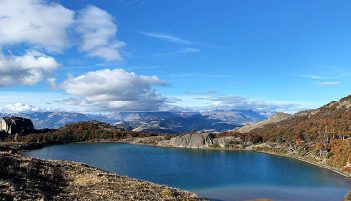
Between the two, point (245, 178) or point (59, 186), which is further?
point (245, 178)

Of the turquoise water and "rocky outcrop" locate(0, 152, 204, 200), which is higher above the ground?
"rocky outcrop" locate(0, 152, 204, 200)

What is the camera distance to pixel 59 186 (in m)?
38.1

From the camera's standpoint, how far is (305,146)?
630 ft

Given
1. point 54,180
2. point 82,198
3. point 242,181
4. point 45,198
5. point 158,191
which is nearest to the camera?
point 45,198

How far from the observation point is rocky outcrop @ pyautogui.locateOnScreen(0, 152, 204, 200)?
30.8 meters

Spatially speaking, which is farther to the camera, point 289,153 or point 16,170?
point 289,153

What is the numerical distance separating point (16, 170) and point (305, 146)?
174024mm

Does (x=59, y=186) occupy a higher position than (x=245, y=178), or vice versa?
(x=59, y=186)

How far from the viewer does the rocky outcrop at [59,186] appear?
101ft

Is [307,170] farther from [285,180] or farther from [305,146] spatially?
[305,146]

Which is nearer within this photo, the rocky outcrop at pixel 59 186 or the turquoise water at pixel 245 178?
the rocky outcrop at pixel 59 186

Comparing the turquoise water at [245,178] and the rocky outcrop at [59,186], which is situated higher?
the rocky outcrop at [59,186]

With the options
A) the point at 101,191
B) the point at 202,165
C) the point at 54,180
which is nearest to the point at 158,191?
the point at 101,191

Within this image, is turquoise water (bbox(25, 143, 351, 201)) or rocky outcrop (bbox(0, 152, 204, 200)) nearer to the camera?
rocky outcrop (bbox(0, 152, 204, 200))
